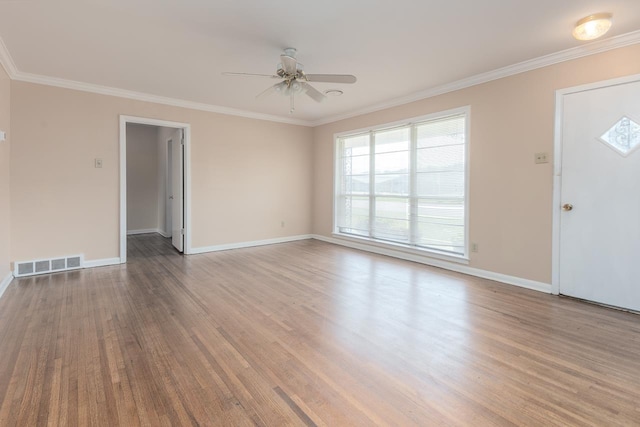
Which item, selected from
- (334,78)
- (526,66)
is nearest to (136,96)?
(334,78)

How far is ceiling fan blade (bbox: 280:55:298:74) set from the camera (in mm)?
2902

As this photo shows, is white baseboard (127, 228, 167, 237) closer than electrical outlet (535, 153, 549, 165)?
No

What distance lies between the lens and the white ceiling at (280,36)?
252cm

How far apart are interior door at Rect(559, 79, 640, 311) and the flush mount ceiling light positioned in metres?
0.70

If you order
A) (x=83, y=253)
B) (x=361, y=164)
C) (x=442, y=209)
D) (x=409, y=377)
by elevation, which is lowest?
(x=409, y=377)

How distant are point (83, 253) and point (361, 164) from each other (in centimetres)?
473

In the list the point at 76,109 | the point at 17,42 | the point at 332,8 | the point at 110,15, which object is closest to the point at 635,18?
the point at 332,8

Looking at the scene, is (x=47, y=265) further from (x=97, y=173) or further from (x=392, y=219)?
(x=392, y=219)

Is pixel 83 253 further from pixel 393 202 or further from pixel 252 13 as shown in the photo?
pixel 393 202

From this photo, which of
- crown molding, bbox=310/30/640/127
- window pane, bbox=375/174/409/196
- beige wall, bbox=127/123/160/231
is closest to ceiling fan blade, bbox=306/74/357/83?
crown molding, bbox=310/30/640/127

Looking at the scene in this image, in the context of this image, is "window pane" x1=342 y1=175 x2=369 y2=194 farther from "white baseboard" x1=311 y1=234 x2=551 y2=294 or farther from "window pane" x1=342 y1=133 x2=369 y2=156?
"white baseboard" x1=311 y1=234 x2=551 y2=294

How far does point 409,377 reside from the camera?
1.93 meters

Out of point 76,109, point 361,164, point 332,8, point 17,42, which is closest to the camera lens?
point 332,8

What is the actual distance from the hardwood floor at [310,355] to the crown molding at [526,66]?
2.57 m
